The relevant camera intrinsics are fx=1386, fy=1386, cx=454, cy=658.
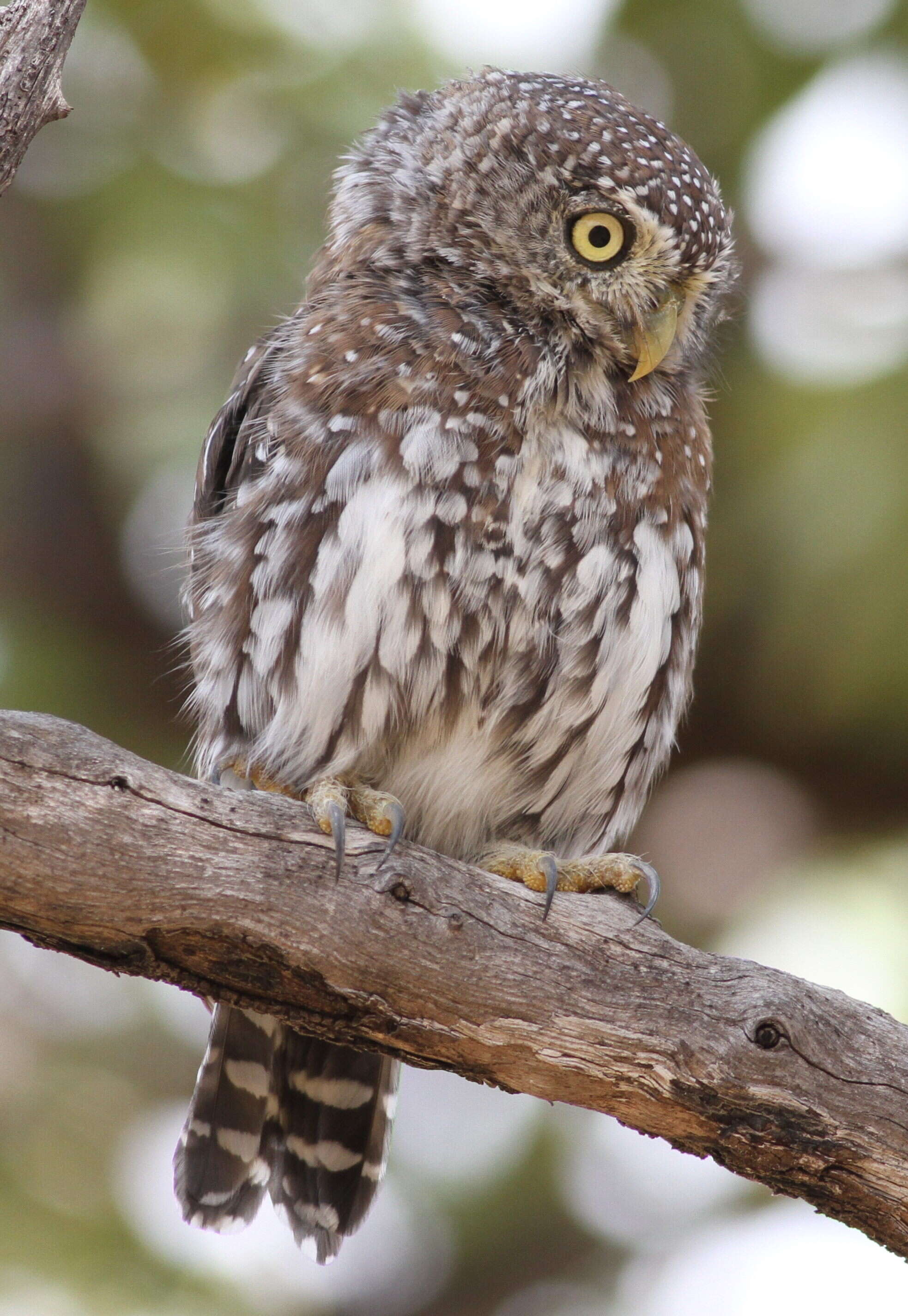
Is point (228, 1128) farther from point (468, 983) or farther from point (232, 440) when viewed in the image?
point (232, 440)

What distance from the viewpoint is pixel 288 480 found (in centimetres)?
298

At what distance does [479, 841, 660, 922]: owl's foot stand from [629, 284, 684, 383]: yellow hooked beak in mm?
1059

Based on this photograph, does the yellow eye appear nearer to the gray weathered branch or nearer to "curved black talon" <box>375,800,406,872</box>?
"curved black talon" <box>375,800,406,872</box>

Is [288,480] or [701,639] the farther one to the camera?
[701,639]

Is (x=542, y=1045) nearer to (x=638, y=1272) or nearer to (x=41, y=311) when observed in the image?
(x=638, y=1272)

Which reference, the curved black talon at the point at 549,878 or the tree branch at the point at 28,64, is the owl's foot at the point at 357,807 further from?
the tree branch at the point at 28,64

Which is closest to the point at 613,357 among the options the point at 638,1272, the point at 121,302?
the point at 121,302

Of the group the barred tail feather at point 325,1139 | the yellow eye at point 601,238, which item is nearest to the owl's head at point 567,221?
the yellow eye at point 601,238

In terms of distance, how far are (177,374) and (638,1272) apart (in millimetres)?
2864

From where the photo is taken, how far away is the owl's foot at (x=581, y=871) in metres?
2.68

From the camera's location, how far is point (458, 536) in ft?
9.44

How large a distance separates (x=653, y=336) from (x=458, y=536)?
0.64m

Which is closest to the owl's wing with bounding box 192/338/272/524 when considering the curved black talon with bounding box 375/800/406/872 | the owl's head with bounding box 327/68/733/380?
the owl's head with bounding box 327/68/733/380

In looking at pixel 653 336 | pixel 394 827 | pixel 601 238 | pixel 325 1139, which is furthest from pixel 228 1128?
pixel 601 238
